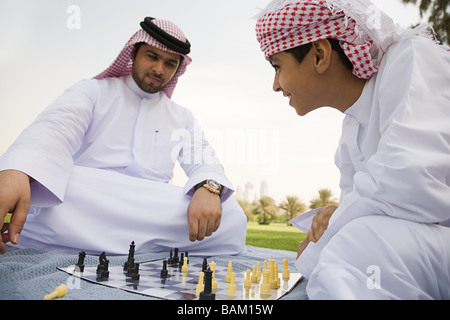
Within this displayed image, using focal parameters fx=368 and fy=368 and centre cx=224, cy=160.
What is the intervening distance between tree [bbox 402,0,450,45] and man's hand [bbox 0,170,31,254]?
641 cm

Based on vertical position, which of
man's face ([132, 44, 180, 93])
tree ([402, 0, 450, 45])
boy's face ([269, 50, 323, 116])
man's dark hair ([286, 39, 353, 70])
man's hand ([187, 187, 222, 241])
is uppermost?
tree ([402, 0, 450, 45])

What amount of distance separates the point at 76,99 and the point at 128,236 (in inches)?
42.3

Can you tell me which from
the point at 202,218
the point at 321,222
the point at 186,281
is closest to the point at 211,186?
the point at 202,218

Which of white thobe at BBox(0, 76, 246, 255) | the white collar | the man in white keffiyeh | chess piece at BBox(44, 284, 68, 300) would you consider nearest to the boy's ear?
the man in white keffiyeh

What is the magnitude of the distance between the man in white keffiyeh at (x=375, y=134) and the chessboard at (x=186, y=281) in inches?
7.0

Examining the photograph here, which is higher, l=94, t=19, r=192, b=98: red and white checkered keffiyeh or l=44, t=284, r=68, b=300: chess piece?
l=94, t=19, r=192, b=98: red and white checkered keffiyeh

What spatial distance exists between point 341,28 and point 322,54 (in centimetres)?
13

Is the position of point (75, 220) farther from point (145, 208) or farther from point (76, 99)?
point (76, 99)

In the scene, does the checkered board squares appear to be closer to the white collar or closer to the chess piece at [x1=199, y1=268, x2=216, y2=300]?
the chess piece at [x1=199, y1=268, x2=216, y2=300]

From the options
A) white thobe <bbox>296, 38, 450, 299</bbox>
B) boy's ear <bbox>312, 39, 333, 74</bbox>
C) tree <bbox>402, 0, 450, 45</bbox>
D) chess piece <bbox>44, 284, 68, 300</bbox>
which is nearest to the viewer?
→ white thobe <bbox>296, 38, 450, 299</bbox>

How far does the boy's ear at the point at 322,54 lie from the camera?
156cm

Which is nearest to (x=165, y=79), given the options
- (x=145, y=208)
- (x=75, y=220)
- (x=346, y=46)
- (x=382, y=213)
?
(x=145, y=208)

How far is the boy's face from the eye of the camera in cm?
159
